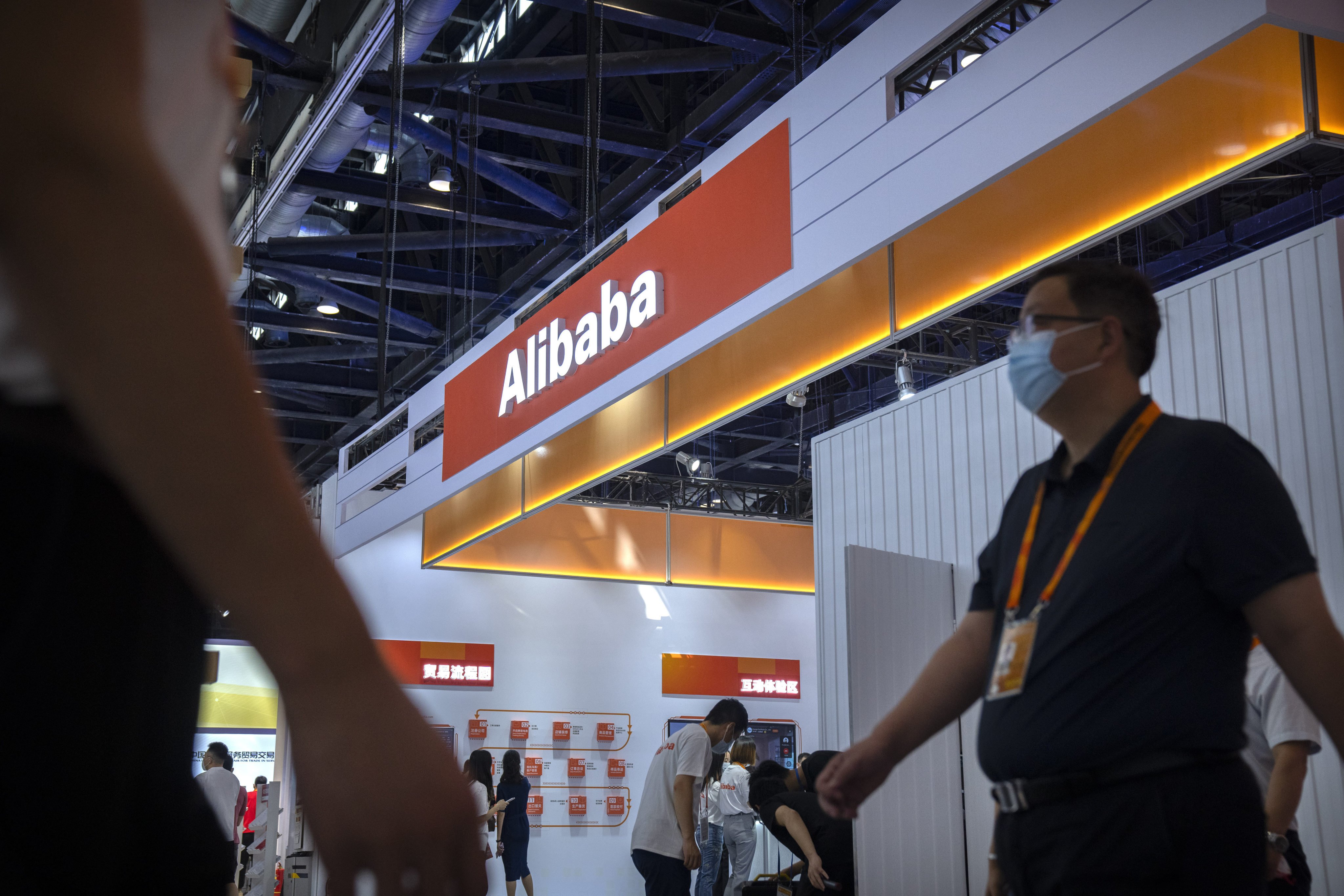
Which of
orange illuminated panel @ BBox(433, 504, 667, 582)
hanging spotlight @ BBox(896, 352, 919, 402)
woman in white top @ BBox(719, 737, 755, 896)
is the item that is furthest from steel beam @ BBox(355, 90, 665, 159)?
orange illuminated panel @ BBox(433, 504, 667, 582)

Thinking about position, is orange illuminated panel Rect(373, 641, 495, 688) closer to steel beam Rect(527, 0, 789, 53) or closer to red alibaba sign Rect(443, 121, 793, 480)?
red alibaba sign Rect(443, 121, 793, 480)

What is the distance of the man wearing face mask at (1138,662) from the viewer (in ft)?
4.39

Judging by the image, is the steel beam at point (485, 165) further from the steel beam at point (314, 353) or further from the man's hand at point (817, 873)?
the man's hand at point (817, 873)

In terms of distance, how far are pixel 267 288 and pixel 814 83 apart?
29.3ft

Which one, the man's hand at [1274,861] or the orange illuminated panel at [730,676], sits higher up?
the orange illuminated panel at [730,676]

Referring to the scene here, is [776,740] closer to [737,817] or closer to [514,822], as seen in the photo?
[514,822]

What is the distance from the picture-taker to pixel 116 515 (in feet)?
1.78

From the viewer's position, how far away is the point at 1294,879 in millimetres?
3020

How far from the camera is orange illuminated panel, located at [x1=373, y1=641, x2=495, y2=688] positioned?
42.8 ft

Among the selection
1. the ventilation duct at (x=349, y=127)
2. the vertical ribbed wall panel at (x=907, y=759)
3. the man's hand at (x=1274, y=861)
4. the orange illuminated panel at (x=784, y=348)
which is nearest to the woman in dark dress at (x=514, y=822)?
the ventilation duct at (x=349, y=127)

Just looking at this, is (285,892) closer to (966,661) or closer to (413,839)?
(966,661)

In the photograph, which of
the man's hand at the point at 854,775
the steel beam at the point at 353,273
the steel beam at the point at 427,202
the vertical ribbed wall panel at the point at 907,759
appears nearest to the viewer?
the man's hand at the point at 854,775

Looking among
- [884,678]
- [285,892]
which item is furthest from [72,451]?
[285,892]

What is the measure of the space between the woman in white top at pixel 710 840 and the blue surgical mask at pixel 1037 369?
27.4 ft
